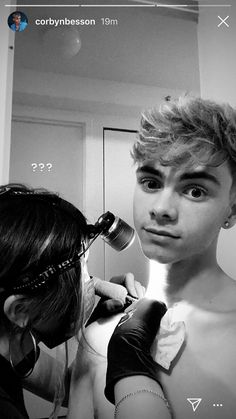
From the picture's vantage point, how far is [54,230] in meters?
0.73

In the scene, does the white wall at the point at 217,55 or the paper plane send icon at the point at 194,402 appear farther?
the white wall at the point at 217,55

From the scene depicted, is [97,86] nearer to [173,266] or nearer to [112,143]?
[112,143]

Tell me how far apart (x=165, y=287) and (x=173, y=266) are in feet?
0.17

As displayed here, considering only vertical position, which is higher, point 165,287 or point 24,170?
point 24,170

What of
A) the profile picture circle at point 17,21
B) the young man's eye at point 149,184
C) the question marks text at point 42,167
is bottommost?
the young man's eye at point 149,184

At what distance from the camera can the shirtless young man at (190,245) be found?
0.74 m

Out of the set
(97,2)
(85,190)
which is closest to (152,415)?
(85,190)

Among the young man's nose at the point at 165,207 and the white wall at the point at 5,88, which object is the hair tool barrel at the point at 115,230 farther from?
the white wall at the point at 5,88

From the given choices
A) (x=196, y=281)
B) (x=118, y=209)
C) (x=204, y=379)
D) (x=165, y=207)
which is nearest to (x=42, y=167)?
(x=118, y=209)

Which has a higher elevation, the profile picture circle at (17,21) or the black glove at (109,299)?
the profile picture circle at (17,21)

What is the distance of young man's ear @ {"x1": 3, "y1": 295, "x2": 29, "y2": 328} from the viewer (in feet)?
2.32

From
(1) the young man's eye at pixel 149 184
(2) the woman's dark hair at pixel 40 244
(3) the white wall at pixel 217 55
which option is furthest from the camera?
(3) the white wall at pixel 217 55

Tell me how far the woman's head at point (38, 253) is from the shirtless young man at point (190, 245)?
0.13 metres
